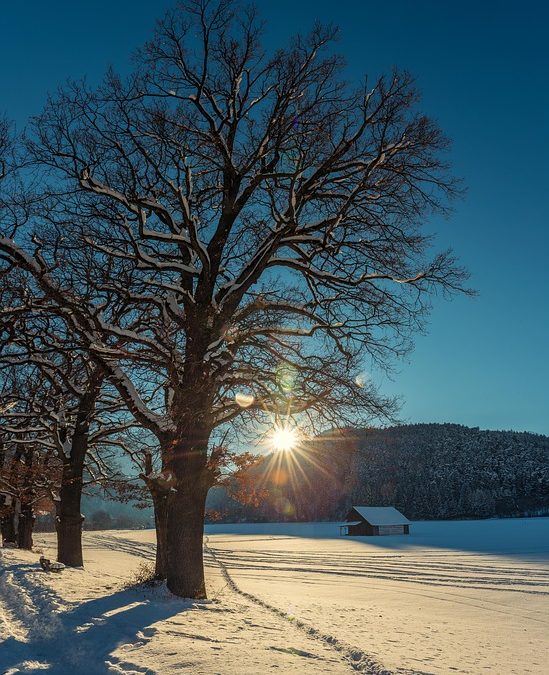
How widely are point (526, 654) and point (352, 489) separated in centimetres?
13871

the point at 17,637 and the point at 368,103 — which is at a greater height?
the point at 368,103

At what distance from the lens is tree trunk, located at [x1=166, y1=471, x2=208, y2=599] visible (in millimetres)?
11211

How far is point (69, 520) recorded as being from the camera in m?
19.1

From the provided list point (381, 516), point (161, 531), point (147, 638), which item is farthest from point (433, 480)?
point (147, 638)

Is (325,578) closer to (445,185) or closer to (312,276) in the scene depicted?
(312,276)

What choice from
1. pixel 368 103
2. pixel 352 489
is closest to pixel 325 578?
pixel 368 103

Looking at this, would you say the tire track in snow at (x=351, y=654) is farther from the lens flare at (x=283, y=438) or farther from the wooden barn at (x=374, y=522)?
the wooden barn at (x=374, y=522)

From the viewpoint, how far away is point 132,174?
11766mm

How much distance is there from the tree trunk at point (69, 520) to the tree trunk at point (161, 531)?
4.58 m

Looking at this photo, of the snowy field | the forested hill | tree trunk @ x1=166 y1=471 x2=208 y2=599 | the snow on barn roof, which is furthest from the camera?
the forested hill

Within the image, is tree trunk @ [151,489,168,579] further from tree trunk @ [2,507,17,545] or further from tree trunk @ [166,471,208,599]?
tree trunk @ [2,507,17,545]

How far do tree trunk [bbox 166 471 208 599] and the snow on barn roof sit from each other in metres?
75.4

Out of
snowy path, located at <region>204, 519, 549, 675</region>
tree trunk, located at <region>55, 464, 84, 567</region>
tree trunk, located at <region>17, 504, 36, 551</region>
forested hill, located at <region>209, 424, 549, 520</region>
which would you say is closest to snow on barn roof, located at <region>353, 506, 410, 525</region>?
forested hill, located at <region>209, 424, 549, 520</region>

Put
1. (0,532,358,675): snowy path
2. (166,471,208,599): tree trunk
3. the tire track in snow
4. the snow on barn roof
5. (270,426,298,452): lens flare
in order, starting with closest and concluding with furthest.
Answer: (0,532,358,675): snowy path, the tire track in snow, (166,471,208,599): tree trunk, (270,426,298,452): lens flare, the snow on barn roof
